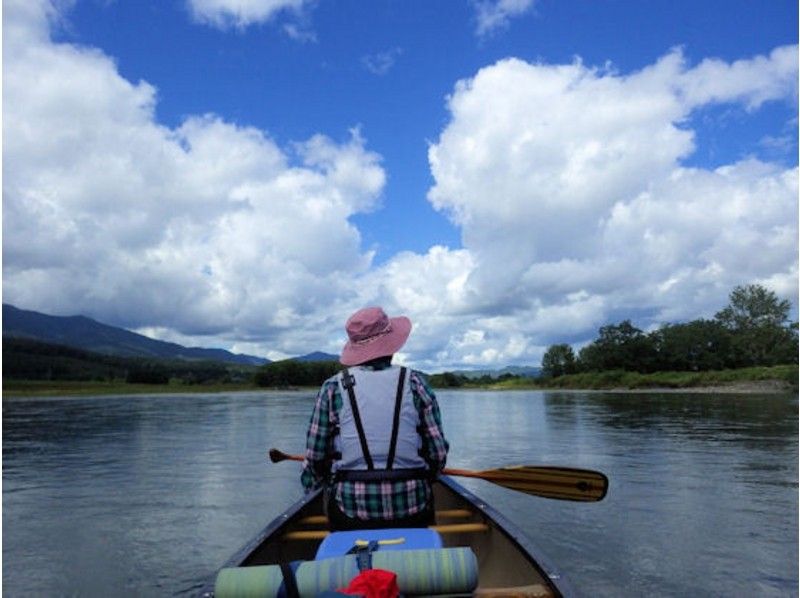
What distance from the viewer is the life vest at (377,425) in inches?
184

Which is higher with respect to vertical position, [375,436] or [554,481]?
[375,436]

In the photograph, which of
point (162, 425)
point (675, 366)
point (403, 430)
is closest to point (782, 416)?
point (162, 425)

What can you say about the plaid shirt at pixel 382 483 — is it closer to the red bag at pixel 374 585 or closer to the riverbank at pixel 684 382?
the red bag at pixel 374 585

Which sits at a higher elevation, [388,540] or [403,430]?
[403,430]

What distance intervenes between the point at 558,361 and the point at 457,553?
146521 mm

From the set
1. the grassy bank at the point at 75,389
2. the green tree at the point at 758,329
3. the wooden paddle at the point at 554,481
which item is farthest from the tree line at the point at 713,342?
the wooden paddle at the point at 554,481

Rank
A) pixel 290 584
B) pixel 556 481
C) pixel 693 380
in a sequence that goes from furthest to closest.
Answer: pixel 693 380 < pixel 556 481 < pixel 290 584

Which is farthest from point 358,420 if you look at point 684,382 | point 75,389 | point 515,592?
point 75,389

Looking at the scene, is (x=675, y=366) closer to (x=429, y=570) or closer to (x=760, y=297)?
(x=760, y=297)

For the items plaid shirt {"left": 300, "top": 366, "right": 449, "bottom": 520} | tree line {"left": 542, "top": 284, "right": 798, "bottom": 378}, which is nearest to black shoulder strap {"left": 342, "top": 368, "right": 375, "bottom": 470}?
plaid shirt {"left": 300, "top": 366, "right": 449, "bottom": 520}

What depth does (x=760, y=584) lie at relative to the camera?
8.31 metres

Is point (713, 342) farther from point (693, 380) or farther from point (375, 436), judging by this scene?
point (375, 436)

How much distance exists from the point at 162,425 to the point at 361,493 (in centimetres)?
3382

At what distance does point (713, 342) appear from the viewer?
111 metres
